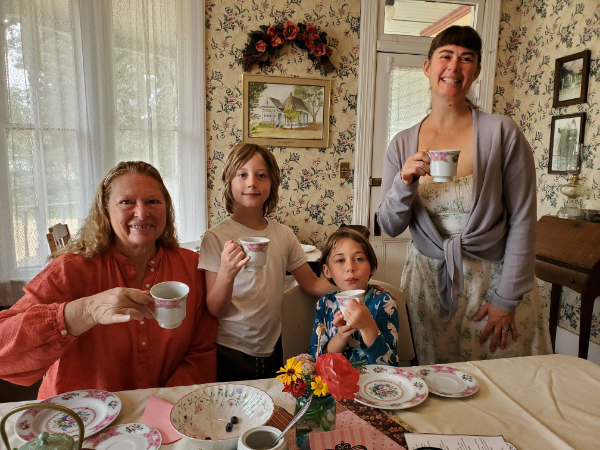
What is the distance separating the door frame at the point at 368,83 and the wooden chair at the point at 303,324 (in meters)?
2.47

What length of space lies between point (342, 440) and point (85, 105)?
3216 millimetres

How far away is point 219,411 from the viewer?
97cm

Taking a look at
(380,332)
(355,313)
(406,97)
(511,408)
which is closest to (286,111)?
(406,97)

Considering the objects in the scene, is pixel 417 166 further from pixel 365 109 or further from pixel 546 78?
pixel 546 78

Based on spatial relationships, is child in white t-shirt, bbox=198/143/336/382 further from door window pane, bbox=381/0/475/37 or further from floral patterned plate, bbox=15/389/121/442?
door window pane, bbox=381/0/475/37

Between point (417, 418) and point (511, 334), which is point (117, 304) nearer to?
point (417, 418)

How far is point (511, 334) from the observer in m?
1.50

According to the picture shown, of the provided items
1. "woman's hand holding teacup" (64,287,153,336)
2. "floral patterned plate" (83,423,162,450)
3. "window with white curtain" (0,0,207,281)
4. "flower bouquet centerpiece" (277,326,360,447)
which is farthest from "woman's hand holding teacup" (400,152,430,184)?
"window with white curtain" (0,0,207,281)

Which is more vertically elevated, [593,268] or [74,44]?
[74,44]

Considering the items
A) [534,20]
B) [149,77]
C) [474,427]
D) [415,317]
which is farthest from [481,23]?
[474,427]

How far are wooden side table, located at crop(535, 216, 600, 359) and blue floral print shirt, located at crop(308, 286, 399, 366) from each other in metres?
1.96

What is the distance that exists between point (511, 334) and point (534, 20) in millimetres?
3504

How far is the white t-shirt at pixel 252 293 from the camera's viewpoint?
1.49 metres

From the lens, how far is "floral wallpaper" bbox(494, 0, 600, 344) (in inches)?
124
